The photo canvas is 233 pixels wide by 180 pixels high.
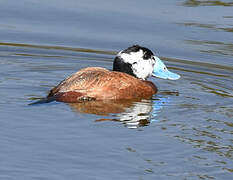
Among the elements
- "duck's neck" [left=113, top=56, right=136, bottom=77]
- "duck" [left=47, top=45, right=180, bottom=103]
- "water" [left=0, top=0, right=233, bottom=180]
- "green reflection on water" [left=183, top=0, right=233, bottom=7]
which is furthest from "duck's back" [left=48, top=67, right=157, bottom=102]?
"green reflection on water" [left=183, top=0, right=233, bottom=7]

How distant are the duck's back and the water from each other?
18 centimetres

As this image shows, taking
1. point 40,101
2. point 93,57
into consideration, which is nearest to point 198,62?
point 93,57

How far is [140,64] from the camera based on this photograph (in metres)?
10.1

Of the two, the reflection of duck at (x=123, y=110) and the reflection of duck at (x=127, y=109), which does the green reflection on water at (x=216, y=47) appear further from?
the reflection of duck at (x=123, y=110)

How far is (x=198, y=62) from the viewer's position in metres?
11.4

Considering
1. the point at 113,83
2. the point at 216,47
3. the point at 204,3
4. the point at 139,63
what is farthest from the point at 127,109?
the point at 204,3

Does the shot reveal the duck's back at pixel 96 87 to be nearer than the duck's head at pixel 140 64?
Yes

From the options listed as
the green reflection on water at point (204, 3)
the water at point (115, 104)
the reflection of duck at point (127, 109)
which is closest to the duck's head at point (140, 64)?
the water at point (115, 104)

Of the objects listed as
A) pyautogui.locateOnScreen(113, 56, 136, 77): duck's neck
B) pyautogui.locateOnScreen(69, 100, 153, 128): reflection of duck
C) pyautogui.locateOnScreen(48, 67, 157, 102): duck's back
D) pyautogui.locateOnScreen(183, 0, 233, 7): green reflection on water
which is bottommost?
pyautogui.locateOnScreen(69, 100, 153, 128): reflection of duck

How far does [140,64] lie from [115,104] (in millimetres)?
1144

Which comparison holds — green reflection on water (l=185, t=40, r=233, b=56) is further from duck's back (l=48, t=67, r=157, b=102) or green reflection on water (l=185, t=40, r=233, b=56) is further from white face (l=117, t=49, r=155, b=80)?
duck's back (l=48, t=67, r=157, b=102)

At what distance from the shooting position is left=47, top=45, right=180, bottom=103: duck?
915 cm

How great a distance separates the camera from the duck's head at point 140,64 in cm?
992

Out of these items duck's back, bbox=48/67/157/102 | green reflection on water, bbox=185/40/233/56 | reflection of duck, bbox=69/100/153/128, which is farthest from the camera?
green reflection on water, bbox=185/40/233/56
